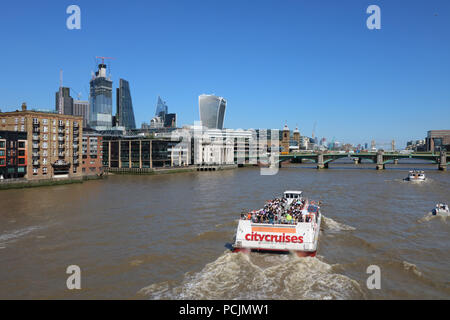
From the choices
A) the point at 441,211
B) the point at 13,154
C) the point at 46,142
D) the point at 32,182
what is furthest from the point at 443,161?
the point at 13,154

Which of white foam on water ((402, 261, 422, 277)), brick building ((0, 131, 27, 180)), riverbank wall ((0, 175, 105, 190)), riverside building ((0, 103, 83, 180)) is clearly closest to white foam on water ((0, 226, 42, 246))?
white foam on water ((402, 261, 422, 277))

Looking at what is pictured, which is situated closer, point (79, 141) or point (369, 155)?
point (79, 141)

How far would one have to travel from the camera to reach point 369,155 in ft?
433

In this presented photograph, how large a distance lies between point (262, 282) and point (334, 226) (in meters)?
17.2

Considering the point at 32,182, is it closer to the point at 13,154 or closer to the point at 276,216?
the point at 13,154

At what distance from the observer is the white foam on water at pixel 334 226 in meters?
32.0

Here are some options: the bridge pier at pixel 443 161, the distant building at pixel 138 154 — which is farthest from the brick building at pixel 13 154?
the bridge pier at pixel 443 161

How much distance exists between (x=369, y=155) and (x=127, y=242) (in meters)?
123

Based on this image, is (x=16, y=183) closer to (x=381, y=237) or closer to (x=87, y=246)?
(x=87, y=246)

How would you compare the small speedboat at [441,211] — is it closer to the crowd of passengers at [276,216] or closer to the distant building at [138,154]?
the crowd of passengers at [276,216]

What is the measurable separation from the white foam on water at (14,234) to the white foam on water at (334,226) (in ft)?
91.3
